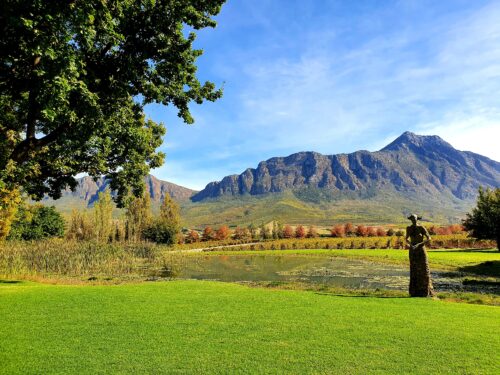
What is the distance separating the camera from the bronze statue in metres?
16.4

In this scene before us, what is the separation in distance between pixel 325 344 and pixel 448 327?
4174 millimetres

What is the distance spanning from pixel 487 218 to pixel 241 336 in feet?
150

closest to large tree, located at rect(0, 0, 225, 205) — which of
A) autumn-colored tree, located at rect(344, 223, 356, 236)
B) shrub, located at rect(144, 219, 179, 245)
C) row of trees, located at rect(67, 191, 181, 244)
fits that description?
row of trees, located at rect(67, 191, 181, 244)

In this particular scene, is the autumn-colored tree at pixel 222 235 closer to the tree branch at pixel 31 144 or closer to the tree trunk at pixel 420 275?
the tree trunk at pixel 420 275

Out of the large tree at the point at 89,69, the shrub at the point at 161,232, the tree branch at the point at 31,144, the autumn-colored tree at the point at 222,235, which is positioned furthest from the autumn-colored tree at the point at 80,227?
the tree branch at the point at 31,144

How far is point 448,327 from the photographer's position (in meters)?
9.95

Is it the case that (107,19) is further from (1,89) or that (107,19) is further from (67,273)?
(67,273)

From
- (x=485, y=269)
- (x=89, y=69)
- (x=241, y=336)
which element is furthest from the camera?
(x=485, y=269)

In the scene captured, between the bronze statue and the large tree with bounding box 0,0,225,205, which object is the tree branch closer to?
the large tree with bounding box 0,0,225,205

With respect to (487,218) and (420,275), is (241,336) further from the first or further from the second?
(487,218)

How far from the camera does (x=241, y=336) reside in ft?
29.7

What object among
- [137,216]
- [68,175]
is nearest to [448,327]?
[68,175]

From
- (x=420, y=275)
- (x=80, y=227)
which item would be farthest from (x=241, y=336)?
(x=80, y=227)

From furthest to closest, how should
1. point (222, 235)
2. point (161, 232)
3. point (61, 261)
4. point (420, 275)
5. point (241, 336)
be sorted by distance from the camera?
point (222, 235) → point (161, 232) → point (61, 261) → point (420, 275) → point (241, 336)
